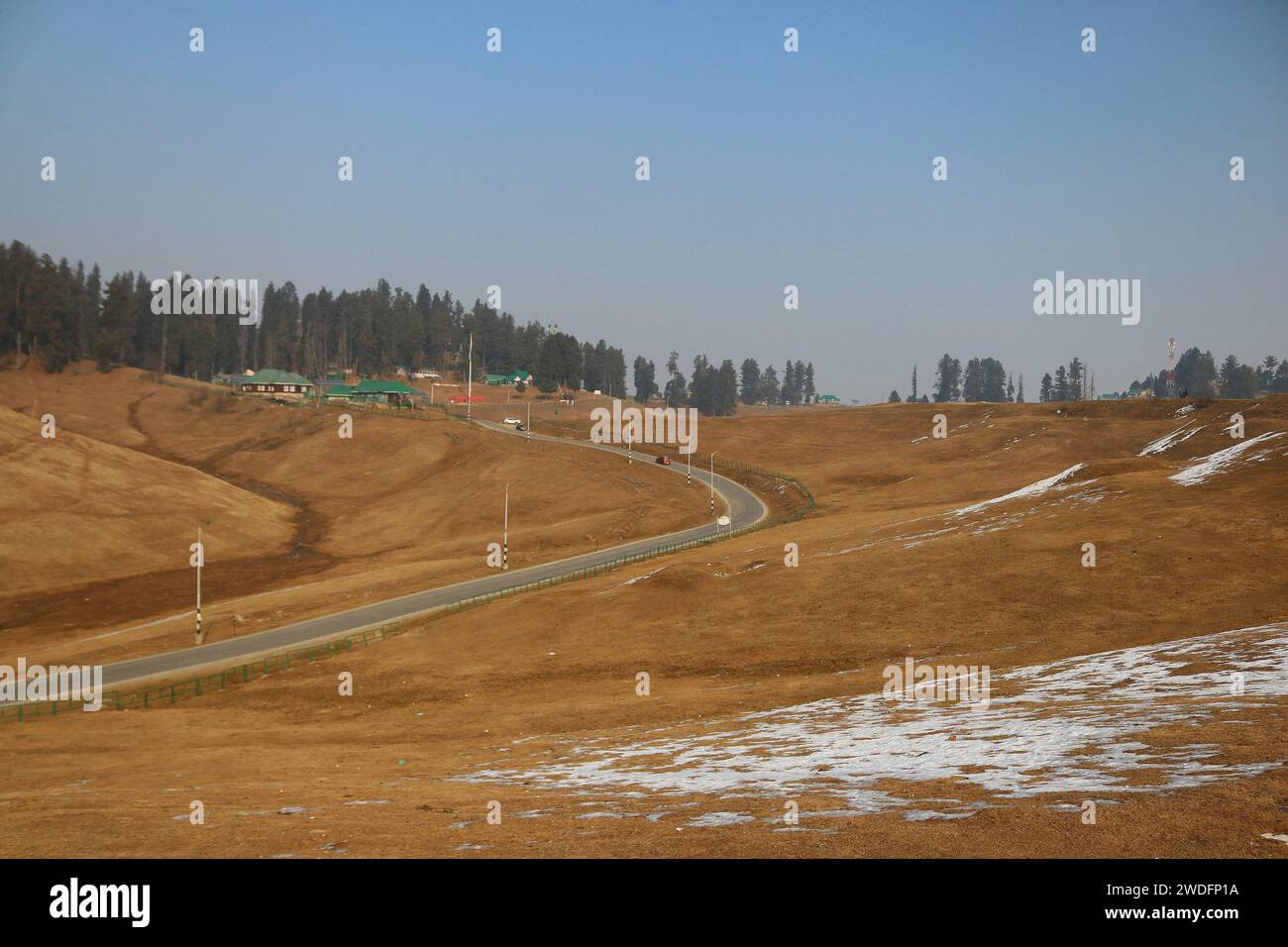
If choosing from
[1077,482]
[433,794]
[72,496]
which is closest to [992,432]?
[1077,482]

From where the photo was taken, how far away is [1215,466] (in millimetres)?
69312

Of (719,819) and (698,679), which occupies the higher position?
(719,819)

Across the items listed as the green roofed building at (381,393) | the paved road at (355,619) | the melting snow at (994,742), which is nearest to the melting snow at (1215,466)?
the melting snow at (994,742)

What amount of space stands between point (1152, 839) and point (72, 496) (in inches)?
4348

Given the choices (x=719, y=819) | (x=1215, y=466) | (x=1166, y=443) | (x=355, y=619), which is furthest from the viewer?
(x=1166, y=443)

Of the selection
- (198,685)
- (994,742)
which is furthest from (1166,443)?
(198,685)

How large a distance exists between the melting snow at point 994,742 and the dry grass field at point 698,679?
0.16 metres

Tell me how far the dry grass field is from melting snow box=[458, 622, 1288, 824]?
16 cm

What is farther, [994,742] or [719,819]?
[994,742]

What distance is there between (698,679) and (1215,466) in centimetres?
4925

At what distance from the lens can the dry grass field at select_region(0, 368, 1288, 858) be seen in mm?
19078

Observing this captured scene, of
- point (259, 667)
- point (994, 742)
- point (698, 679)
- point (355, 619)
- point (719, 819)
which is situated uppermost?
point (994, 742)

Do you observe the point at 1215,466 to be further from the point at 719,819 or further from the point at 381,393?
the point at 381,393

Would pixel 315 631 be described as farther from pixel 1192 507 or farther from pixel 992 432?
pixel 992 432
